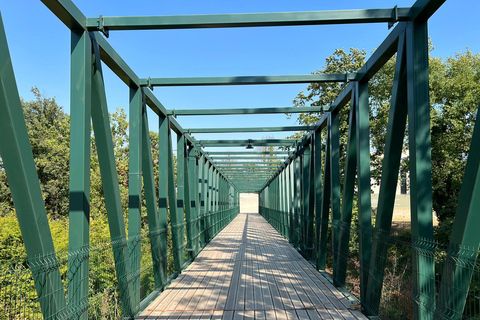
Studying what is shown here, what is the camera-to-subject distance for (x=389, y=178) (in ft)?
14.8

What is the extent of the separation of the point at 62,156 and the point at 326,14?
30628 millimetres

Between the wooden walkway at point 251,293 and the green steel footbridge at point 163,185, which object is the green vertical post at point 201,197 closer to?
the wooden walkway at point 251,293

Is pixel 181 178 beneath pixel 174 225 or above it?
above

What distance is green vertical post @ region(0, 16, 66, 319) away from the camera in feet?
8.72

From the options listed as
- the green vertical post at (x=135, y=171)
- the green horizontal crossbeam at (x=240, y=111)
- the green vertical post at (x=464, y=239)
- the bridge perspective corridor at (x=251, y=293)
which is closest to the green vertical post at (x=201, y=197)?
the bridge perspective corridor at (x=251, y=293)

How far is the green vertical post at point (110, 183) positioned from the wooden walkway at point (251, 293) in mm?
521

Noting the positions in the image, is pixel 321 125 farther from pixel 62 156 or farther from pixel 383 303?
pixel 62 156

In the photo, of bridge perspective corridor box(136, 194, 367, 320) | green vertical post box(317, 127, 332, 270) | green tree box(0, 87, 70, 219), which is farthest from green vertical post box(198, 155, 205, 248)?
green tree box(0, 87, 70, 219)

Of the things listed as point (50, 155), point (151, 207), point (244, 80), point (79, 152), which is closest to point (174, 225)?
point (151, 207)

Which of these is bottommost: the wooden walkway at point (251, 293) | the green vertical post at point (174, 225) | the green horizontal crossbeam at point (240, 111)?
the wooden walkway at point (251, 293)

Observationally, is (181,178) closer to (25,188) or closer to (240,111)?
(240,111)

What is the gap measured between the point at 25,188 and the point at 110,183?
1684mm

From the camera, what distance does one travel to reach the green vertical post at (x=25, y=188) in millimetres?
2658

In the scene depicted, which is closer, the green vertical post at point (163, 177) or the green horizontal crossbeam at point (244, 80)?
the green horizontal crossbeam at point (244, 80)
